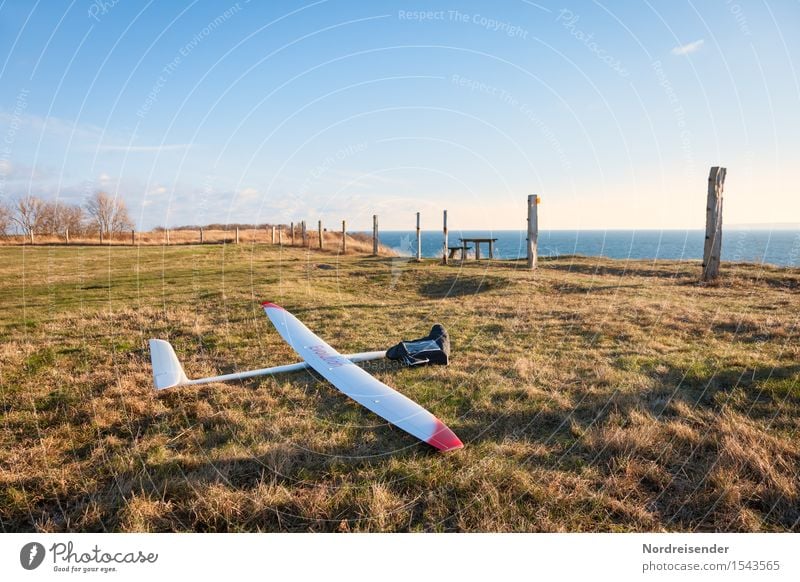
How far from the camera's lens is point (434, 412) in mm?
6426

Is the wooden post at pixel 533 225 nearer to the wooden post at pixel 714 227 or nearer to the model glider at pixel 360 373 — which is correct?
the wooden post at pixel 714 227

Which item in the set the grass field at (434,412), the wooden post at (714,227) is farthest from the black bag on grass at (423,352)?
the wooden post at (714,227)

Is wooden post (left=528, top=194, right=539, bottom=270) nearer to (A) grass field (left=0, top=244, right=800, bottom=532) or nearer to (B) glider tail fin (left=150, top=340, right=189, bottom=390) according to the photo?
(A) grass field (left=0, top=244, right=800, bottom=532)

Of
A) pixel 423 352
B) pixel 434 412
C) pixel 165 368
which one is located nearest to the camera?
pixel 434 412

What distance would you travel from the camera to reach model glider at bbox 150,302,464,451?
5.39m

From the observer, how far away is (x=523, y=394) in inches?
273

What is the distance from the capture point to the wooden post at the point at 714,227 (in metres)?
18.3

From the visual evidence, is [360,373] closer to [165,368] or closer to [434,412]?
[434,412]

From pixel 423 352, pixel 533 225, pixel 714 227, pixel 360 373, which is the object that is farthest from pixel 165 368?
pixel 714 227

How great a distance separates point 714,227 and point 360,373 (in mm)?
18369

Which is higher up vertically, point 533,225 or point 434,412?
point 533,225

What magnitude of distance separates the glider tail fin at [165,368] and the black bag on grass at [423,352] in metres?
3.84

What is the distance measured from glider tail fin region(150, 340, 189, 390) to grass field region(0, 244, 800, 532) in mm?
216

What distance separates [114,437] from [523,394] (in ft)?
19.3
